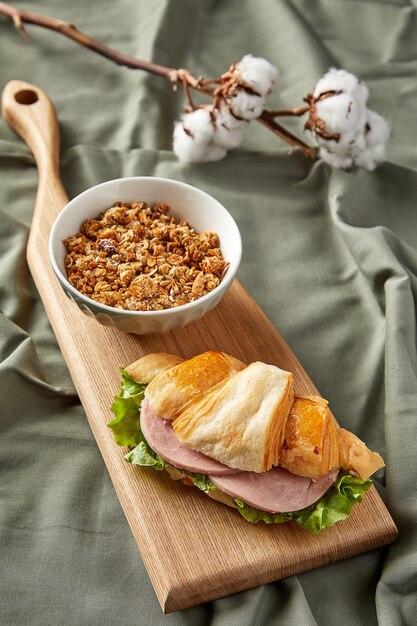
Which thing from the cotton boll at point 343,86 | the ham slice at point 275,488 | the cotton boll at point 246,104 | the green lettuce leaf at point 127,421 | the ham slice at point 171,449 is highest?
the cotton boll at point 343,86

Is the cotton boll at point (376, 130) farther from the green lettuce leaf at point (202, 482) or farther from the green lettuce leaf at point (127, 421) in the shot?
the green lettuce leaf at point (202, 482)

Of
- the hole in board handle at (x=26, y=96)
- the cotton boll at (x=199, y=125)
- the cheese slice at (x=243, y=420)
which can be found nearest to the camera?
the cheese slice at (x=243, y=420)

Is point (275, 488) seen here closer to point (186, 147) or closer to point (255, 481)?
point (255, 481)

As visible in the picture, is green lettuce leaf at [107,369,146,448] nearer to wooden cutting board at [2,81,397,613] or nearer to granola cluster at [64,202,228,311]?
wooden cutting board at [2,81,397,613]

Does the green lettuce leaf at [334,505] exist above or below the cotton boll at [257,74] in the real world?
below

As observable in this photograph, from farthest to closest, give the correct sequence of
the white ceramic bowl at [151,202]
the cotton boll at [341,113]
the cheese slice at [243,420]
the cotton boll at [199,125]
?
the cotton boll at [199,125]
the cotton boll at [341,113]
the white ceramic bowl at [151,202]
the cheese slice at [243,420]

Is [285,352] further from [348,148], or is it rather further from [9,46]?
[9,46]

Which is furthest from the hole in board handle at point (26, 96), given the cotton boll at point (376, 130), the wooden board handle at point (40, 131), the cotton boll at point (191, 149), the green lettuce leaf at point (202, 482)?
the green lettuce leaf at point (202, 482)
